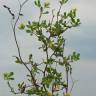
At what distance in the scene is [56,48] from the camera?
9977 mm

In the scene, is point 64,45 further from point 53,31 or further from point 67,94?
point 67,94

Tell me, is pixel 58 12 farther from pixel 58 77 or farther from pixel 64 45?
pixel 58 77

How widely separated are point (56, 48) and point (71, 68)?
0.59 metres

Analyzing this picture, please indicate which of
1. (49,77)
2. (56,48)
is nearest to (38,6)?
(56,48)

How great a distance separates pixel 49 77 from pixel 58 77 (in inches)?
8.6

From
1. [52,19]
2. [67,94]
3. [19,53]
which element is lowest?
[67,94]

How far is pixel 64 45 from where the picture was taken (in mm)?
10000

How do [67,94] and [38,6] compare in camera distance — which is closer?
[67,94]

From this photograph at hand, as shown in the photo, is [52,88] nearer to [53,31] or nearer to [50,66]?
[50,66]

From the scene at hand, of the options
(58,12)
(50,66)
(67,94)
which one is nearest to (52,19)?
(58,12)

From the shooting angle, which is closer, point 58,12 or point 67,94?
point 67,94

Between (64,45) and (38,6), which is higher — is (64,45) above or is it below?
below

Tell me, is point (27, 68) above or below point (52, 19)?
below

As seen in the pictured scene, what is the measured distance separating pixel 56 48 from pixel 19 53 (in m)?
0.90
